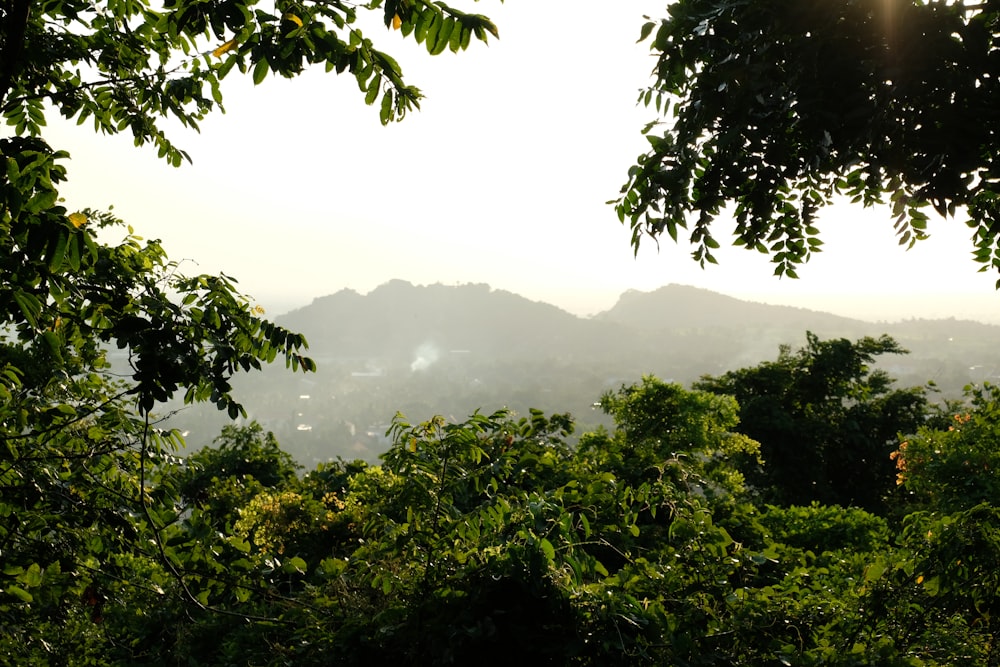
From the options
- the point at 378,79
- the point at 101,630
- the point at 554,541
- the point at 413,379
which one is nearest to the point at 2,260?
the point at 378,79

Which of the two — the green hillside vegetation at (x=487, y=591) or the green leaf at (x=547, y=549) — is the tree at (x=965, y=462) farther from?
the green leaf at (x=547, y=549)

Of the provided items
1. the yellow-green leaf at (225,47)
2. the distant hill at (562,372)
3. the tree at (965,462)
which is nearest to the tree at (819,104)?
the yellow-green leaf at (225,47)

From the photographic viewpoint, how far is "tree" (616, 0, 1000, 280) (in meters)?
1.89

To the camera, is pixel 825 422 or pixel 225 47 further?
pixel 825 422

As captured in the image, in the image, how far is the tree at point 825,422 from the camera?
64.8 feet

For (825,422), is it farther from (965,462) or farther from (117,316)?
(117,316)

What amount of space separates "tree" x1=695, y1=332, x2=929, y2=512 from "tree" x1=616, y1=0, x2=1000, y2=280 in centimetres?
1905

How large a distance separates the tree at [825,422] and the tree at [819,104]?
1905 centimetres

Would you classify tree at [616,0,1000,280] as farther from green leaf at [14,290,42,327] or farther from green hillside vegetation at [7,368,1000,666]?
green leaf at [14,290,42,327]

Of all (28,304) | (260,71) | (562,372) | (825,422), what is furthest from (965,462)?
(562,372)

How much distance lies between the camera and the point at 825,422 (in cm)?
2034

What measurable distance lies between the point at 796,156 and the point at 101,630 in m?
5.12

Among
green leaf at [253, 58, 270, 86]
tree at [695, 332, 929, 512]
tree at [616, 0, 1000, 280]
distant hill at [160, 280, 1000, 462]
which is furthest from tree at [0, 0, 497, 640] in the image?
distant hill at [160, 280, 1000, 462]

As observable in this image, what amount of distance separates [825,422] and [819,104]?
21.7 meters
